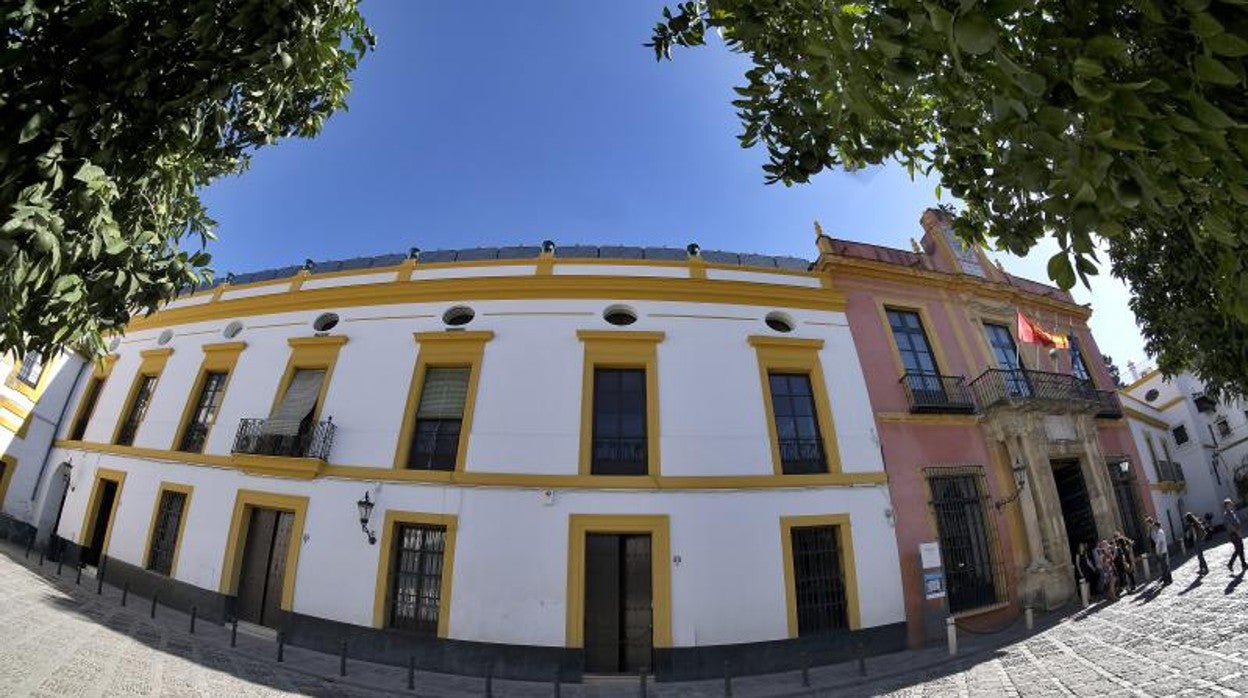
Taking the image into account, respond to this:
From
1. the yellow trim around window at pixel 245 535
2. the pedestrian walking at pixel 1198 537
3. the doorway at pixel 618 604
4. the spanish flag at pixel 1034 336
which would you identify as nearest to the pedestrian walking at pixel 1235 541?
the pedestrian walking at pixel 1198 537

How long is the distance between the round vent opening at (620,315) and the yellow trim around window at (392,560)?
16.8 ft

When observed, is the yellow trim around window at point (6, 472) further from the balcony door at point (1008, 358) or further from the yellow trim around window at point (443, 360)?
the balcony door at point (1008, 358)

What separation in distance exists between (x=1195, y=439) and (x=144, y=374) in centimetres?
4038

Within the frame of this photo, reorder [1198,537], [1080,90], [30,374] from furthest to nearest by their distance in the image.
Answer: [30,374], [1198,537], [1080,90]

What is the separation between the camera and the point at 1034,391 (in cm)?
1288

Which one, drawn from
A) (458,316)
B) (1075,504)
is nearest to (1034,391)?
(1075,504)

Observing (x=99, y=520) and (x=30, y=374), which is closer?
(x=99, y=520)

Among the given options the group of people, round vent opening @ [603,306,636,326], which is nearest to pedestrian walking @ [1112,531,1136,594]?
the group of people

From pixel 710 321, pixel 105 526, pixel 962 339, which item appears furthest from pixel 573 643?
pixel 105 526

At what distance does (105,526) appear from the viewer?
44.4 ft

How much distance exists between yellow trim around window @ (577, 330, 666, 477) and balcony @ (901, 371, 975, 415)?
5.95 m

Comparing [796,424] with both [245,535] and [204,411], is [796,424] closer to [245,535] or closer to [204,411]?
[245,535]

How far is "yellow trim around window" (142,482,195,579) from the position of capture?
11422mm

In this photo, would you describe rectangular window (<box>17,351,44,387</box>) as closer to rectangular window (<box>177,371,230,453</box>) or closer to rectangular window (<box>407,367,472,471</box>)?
rectangular window (<box>177,371,230,453</box>)
